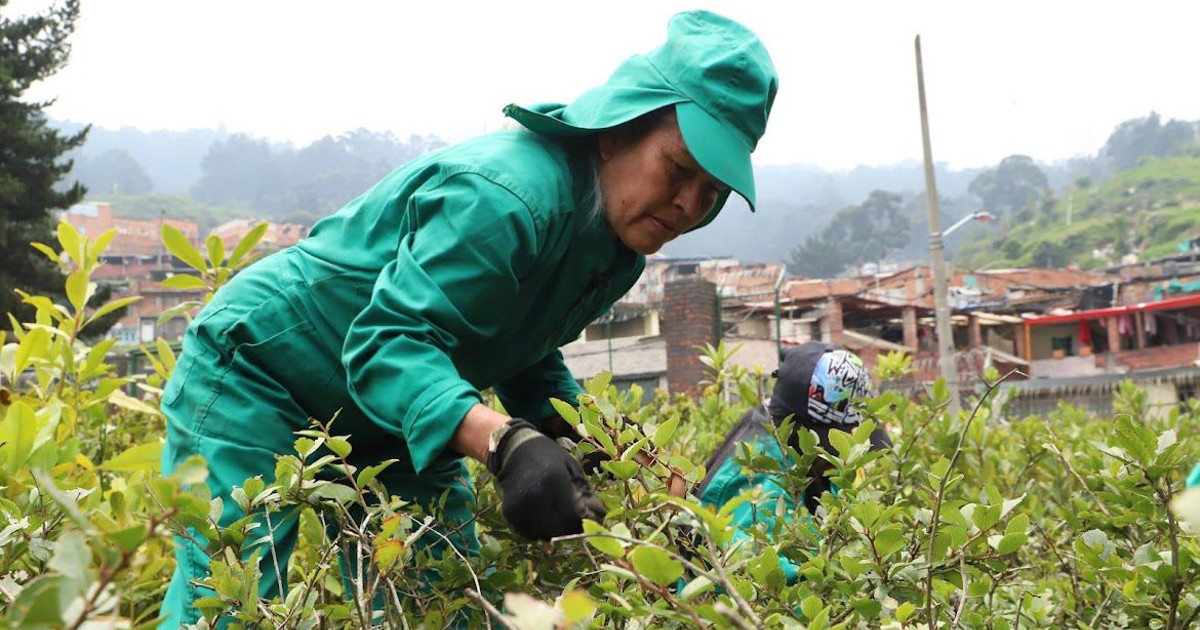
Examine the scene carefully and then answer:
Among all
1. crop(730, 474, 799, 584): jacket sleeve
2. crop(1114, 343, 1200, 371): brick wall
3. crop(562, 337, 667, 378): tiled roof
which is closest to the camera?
crop(730, 474, 799, 584): jacket sleeve

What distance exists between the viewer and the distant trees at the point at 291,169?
127938mm

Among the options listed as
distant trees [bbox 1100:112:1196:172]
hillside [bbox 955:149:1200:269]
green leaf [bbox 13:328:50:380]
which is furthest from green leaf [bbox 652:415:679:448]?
distant trees [bbox 1100:112:1196:172]

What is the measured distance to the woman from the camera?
1613 millimetres

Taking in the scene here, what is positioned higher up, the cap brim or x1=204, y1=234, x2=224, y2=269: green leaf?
the cap brim

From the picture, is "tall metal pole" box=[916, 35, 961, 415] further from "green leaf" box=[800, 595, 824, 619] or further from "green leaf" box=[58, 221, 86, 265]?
"green leaf" box=[800, 595, 824, 619]

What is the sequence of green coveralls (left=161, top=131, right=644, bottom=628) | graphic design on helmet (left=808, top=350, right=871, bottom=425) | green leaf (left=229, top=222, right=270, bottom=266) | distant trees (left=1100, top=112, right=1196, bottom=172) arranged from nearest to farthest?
green coveralls (left=161, top=131, right=644, bottom=628)
green leaf (left=229, top=222, right=270, bottom=266)
graphic design on helmet (left=808, top=350, right=871, bottom=425)
distant trees (left=1100, top=112, right=1196, bottom=172)

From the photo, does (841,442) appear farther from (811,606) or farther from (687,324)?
(687,324)

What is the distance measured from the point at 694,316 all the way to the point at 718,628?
12000 millimetres

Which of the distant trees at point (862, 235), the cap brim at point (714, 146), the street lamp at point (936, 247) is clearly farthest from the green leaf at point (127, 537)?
the distant trees at point (862, 235)

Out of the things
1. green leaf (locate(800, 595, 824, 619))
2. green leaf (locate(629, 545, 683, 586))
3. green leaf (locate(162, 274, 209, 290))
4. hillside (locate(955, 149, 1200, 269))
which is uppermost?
green leaf (locate(162, 274, 209, 290))

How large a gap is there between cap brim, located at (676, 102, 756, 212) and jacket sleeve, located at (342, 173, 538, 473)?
0.31 metres

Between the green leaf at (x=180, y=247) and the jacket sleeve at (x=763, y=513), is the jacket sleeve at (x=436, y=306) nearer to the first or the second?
the jacket sleeve at (x=763, y=513)

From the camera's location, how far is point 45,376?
8.66 feet

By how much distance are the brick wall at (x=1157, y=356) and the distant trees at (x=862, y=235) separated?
197 ft
